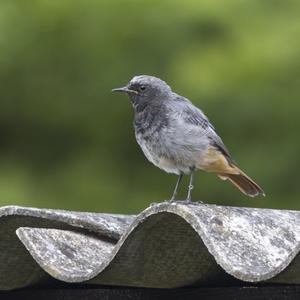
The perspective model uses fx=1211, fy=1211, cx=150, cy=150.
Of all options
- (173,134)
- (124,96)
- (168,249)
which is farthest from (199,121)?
(124,96)

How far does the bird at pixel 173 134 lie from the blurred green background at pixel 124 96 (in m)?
4.14

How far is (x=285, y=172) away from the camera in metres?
9.82

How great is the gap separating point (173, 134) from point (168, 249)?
1.84 meters

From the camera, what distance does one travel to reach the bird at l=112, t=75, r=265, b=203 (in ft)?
16.9

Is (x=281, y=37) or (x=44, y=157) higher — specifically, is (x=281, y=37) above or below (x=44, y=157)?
above

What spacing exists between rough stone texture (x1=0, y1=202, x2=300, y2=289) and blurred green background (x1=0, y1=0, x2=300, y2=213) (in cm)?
598

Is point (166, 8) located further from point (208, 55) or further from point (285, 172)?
point (285, 172)

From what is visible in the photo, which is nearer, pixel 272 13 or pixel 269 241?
pixel 269 241

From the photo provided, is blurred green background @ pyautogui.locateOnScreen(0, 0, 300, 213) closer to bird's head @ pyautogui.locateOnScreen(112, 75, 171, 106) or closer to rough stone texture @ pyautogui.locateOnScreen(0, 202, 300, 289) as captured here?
bird's head @ pyautogui.locateOnScreen(112, 75, 171, 106)

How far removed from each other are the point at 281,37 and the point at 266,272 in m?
7.19

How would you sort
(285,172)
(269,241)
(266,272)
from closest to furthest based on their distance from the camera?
(266,272)
(269,241)
(285,172)

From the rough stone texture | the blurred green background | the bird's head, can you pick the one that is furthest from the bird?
the blurred green background

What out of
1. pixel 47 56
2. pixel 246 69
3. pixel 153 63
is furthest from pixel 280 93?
pixel 47 56

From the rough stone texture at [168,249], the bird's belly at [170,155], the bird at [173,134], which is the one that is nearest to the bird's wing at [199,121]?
the bird at [173,134]
